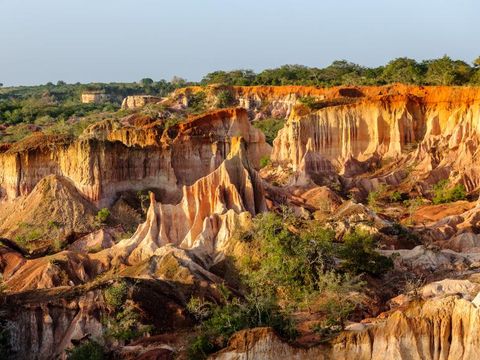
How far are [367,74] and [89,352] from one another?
64.9m

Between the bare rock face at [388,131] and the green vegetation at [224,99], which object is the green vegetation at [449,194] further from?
the green vegetation at [224,99]

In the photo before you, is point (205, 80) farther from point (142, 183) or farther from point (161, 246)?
point (161, 246)

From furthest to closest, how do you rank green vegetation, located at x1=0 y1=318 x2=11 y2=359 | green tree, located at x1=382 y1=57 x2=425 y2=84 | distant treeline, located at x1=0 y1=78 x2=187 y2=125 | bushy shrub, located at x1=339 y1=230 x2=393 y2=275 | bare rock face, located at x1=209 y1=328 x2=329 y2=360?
distant treeline, located at x1=0 y1=78 x2=187 y2=125
green tree, located at x1=382 y1=57 x2=425 y2=84
bushy shrub, located at x1=339 y1=230 x2=393 y2=275
green vegetation, located at x1=0 y1=318 x2=11 y2=359
bare rock face, located at x1=209 y1=328 x2=329 y2=360

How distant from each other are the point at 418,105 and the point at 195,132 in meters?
14.3

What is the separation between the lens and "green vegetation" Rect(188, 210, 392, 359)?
2080 cm

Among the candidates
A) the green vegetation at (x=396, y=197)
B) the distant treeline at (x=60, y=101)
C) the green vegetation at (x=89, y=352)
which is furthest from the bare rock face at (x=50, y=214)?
the distant treeline at (x=60, y=101)

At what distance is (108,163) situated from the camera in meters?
43.3

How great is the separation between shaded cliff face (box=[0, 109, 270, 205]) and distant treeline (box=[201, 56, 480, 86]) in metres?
22.3

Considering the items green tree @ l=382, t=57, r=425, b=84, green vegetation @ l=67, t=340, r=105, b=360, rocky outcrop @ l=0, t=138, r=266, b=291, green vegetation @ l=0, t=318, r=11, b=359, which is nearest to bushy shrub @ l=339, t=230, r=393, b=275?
rocky outcrop @ l=0, t=138, r=266, b=291

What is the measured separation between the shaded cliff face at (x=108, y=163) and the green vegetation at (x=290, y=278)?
13.6m

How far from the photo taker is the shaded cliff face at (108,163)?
141ft

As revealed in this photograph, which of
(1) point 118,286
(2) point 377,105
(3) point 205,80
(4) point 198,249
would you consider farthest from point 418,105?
(3) point 205,80

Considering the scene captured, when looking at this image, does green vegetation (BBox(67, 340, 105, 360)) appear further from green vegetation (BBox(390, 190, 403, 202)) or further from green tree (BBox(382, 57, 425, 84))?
green tree (BBox(382, 57, 425, 84))

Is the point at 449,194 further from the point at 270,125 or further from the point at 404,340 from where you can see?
the point at 270,125
